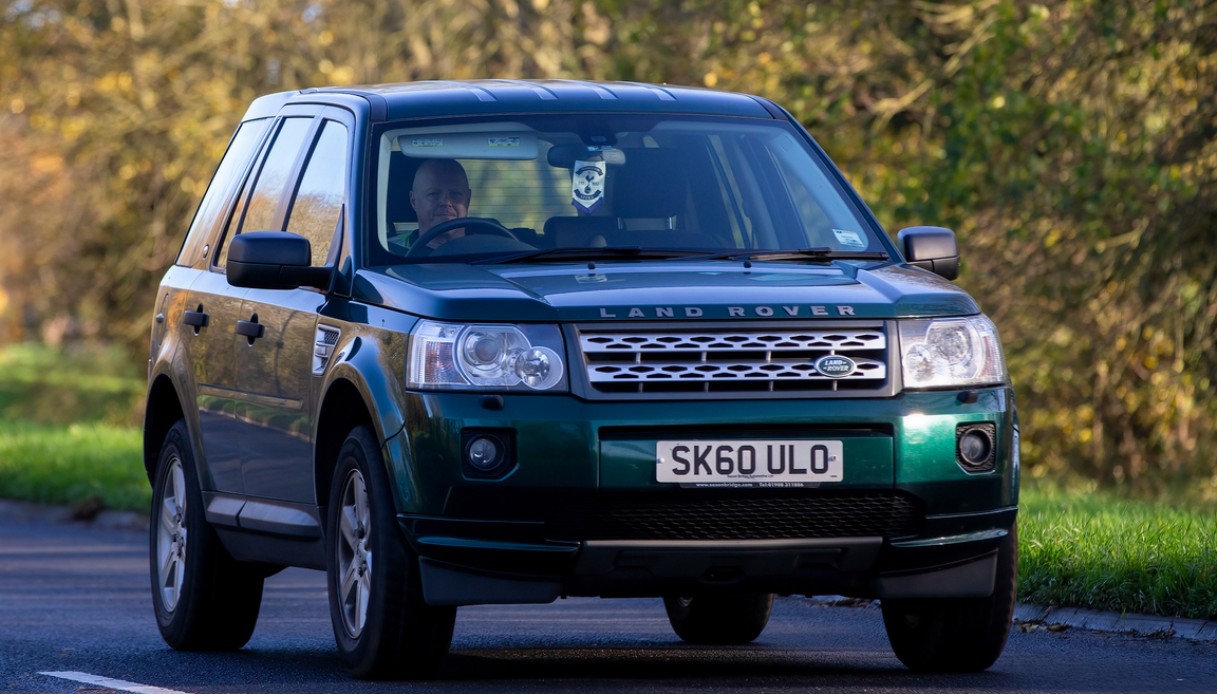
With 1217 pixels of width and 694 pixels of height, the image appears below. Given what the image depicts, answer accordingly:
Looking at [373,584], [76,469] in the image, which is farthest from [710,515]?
[76,469]

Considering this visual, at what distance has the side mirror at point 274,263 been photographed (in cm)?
742

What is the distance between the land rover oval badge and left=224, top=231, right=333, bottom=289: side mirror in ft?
5.93

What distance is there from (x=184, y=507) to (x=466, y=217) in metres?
2.12

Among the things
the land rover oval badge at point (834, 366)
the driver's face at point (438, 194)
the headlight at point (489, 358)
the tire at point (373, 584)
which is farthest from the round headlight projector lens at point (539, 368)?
the driver's face at point (438, 194)

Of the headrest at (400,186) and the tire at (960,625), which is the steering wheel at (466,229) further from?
the tire at (960,625)

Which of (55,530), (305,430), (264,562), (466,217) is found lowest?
(55,530)

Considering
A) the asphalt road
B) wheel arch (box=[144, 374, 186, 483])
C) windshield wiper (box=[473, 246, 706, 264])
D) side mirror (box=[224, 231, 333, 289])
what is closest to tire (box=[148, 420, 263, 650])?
the asphalt road

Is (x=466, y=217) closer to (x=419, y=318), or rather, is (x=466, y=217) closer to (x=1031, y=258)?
(x=419, y=318)

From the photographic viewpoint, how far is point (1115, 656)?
7762mm

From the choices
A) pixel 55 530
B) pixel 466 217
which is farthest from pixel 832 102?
pixel 466 217

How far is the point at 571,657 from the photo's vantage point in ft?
26.6

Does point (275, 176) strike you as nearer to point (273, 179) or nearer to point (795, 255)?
point (273, 179)

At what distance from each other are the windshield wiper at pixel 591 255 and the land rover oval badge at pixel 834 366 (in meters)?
0.93

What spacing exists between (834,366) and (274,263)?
1.95 m
